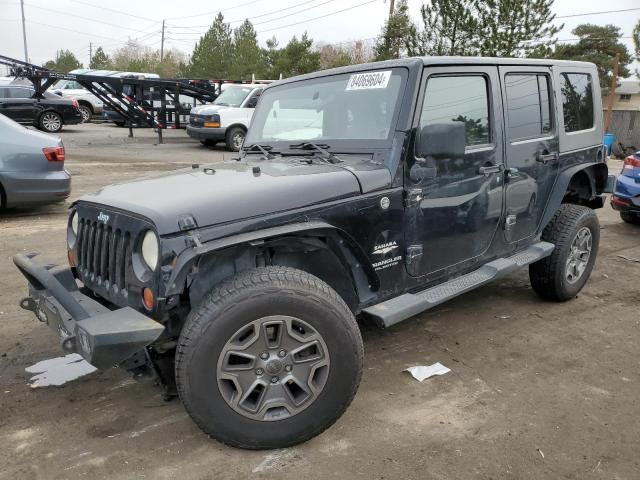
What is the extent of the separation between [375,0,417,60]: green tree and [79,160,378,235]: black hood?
20.5 meters

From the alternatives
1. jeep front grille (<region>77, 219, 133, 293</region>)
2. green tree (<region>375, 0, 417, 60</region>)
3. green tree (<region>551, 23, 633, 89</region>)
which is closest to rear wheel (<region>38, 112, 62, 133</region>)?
green tree (<region>375, 0, 417, 60</region>)

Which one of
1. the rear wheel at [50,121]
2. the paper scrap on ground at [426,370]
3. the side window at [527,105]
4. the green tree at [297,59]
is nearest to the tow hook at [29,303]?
the paper scrap on ground at [426,370]

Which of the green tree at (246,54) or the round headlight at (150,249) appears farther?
the green tree at (246,54)

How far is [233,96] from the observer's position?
55.3 ft

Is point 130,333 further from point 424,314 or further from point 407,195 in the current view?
point 424,314

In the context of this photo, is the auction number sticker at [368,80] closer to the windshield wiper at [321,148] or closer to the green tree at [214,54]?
the windshield wiper at [321,148]

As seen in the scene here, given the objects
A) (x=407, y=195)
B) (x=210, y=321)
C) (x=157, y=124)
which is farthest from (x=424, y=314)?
(x=157, y=124)

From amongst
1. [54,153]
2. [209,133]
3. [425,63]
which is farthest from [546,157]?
[209,133]

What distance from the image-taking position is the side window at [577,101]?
458 centimetres

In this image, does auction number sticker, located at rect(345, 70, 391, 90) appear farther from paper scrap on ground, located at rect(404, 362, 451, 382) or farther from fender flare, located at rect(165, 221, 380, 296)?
paper scrap on ground, located at rect(404, 362, 451, 382)

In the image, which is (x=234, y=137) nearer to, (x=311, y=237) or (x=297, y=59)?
(x=311, y=237)

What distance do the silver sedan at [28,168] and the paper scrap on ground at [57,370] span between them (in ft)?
13.8

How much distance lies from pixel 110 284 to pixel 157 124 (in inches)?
658

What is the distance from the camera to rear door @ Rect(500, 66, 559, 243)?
13.1 feet
